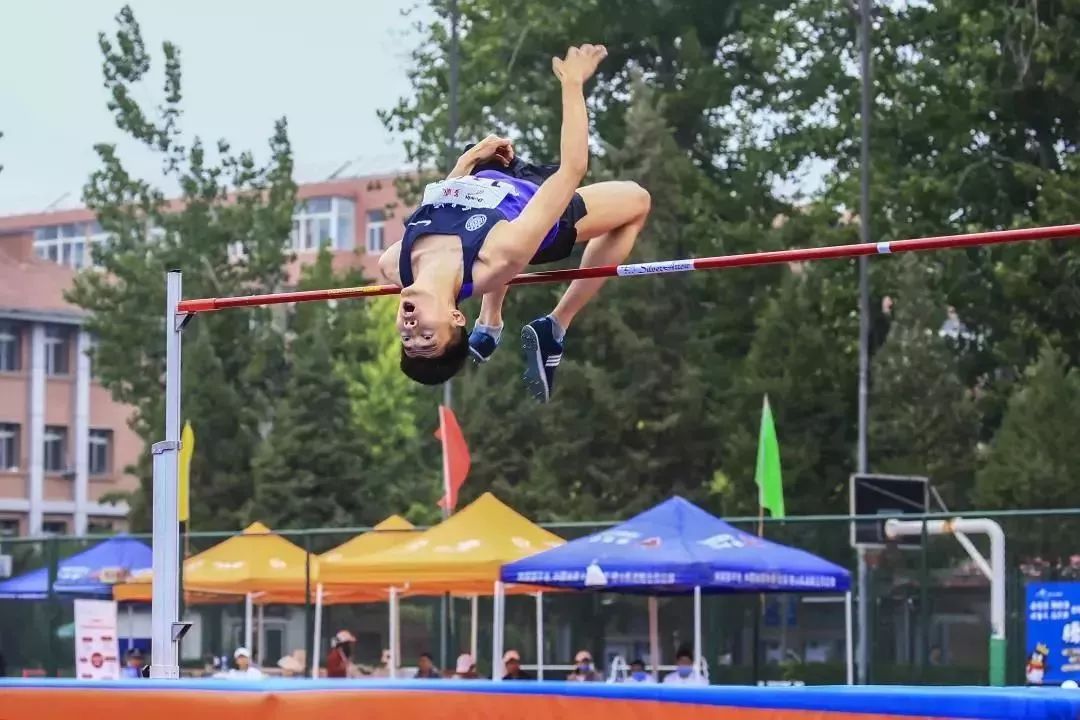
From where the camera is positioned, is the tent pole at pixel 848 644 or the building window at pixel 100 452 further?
the building window at pixel 100 452

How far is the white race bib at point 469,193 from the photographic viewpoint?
6.79m

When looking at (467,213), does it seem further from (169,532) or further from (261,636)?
(261,636)

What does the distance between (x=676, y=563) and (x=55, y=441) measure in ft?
137

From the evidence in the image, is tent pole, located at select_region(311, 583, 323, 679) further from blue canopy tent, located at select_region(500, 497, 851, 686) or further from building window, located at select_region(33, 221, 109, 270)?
building window, located at select_region(33, 221, 109, 270)

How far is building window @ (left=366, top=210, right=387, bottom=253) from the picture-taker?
7250cm

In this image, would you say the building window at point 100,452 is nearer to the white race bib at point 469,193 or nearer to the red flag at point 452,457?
the red flag at point 452,457

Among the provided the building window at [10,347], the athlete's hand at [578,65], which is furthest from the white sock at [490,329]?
the building window at [10,347]

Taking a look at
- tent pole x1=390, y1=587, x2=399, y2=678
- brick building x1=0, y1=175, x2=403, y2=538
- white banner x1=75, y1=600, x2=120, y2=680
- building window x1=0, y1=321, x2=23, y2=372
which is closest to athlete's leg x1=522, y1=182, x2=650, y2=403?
white banner x1=75, y1=600, x2=120, y2=680

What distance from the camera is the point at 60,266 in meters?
53.3

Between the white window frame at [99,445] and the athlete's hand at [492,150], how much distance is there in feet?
157

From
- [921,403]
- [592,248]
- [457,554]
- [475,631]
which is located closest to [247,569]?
[475,631]

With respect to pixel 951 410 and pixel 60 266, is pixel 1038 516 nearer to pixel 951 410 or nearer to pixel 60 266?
pixel 951 410

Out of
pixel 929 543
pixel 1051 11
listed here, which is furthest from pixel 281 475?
pixel 929 543

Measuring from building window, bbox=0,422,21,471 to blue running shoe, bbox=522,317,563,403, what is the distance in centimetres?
4580
